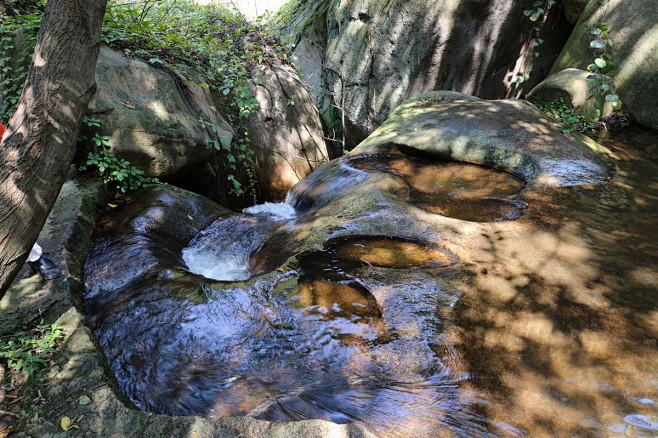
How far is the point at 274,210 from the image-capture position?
6965mm

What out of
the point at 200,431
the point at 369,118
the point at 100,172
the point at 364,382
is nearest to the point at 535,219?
the point at 364,382

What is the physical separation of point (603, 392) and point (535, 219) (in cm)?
217

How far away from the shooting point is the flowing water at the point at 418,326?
2346 millimetres

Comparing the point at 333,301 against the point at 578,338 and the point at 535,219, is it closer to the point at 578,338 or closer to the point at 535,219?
the point at 578,338

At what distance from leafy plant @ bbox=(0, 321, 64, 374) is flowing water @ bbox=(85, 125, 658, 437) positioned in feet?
1.66

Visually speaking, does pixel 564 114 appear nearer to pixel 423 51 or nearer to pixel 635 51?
pixel 635 51

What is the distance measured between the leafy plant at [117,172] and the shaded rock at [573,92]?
785 cm

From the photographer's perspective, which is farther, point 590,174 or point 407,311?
point 590,174

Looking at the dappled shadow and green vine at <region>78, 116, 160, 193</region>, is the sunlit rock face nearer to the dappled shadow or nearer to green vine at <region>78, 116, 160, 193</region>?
the dappled shadow

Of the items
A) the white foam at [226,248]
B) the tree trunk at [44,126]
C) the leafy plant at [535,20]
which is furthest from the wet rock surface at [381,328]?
the leafy plant at [535,20]

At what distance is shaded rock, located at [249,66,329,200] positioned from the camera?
26.6 feet

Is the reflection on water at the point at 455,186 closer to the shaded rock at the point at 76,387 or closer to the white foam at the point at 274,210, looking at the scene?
the white foam at the point at 274,210

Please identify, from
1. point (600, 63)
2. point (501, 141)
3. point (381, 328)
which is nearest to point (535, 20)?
point (600, 63)

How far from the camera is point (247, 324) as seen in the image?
3.15 m
